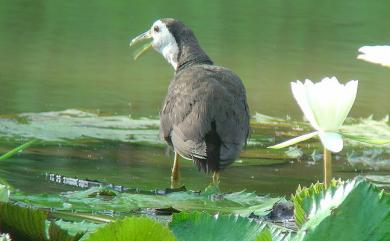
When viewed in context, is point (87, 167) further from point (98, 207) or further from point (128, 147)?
point (98, 207)

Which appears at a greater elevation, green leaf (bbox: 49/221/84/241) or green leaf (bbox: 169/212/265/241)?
green leaf (bbox: 169/212/265/241)

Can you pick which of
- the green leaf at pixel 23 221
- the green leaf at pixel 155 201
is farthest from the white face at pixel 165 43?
the green leaf at pixel 23 221

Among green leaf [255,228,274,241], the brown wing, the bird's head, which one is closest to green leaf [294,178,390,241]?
green leaf [255,228,274,241]

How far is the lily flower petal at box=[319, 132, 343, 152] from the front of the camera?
56.4 inches

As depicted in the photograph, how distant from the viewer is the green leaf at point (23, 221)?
151 cm

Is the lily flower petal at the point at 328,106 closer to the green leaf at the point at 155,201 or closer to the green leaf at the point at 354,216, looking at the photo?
the green leaf at the point at 354,216

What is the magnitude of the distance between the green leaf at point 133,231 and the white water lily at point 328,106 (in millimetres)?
278

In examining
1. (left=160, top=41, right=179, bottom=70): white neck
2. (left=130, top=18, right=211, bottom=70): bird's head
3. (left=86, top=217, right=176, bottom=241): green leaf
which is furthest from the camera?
(left=160, top=41, right=179, bottom=70): white neck

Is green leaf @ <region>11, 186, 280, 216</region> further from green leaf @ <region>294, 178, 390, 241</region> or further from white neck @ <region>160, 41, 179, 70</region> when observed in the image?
white neck @ <region>160, 41, 179, 70</region>

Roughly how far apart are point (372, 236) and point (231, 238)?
19 centimetres

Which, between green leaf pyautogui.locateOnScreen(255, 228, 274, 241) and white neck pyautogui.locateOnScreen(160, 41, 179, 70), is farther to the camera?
white neck pyautogui.locateOnScreen(160, 41, 179, 70)

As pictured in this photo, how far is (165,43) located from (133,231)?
18.5ft

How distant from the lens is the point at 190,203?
355 centimetres

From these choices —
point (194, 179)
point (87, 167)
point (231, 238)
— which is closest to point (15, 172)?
point (87, 167)
